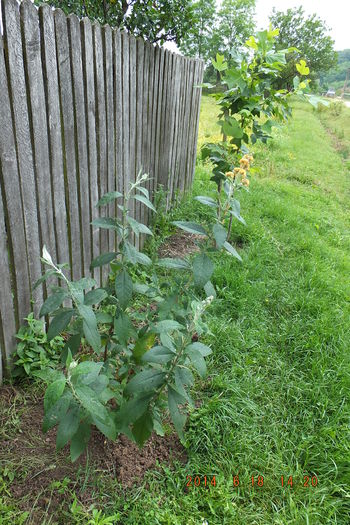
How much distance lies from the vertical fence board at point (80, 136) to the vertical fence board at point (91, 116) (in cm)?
5

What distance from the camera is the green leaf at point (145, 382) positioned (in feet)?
4.87

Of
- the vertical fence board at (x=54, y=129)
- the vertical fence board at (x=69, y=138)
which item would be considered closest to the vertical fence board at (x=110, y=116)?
the vertical fence board at (x=69, y=138)

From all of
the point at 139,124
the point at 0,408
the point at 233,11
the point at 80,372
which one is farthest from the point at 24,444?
the point at 233,11

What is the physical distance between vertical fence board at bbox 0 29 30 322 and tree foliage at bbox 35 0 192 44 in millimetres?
2506

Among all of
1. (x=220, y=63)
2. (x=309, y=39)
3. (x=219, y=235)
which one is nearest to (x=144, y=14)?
(x=220, y=63)

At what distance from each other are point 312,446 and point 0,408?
1.82m

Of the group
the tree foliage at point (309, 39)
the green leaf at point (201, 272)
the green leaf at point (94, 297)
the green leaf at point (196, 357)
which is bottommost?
the green leaf at point (196, 357)

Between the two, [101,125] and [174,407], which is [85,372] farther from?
[101,125]

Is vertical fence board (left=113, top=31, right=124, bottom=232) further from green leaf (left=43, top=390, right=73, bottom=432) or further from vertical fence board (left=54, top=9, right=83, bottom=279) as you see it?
green leaf (left=43, top=390, right=73, bottom=432)

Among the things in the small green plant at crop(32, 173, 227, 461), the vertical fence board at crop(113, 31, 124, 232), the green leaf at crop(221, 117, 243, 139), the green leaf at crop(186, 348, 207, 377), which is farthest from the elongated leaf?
the green leaf at crop(221, 117, 243, 139)

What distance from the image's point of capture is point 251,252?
4.11 meters

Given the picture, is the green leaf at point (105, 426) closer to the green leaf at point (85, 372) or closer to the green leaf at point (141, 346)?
the green leaf at point (85, 372)

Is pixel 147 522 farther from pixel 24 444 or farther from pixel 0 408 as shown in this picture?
pixel 0 408

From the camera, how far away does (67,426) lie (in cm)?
137
